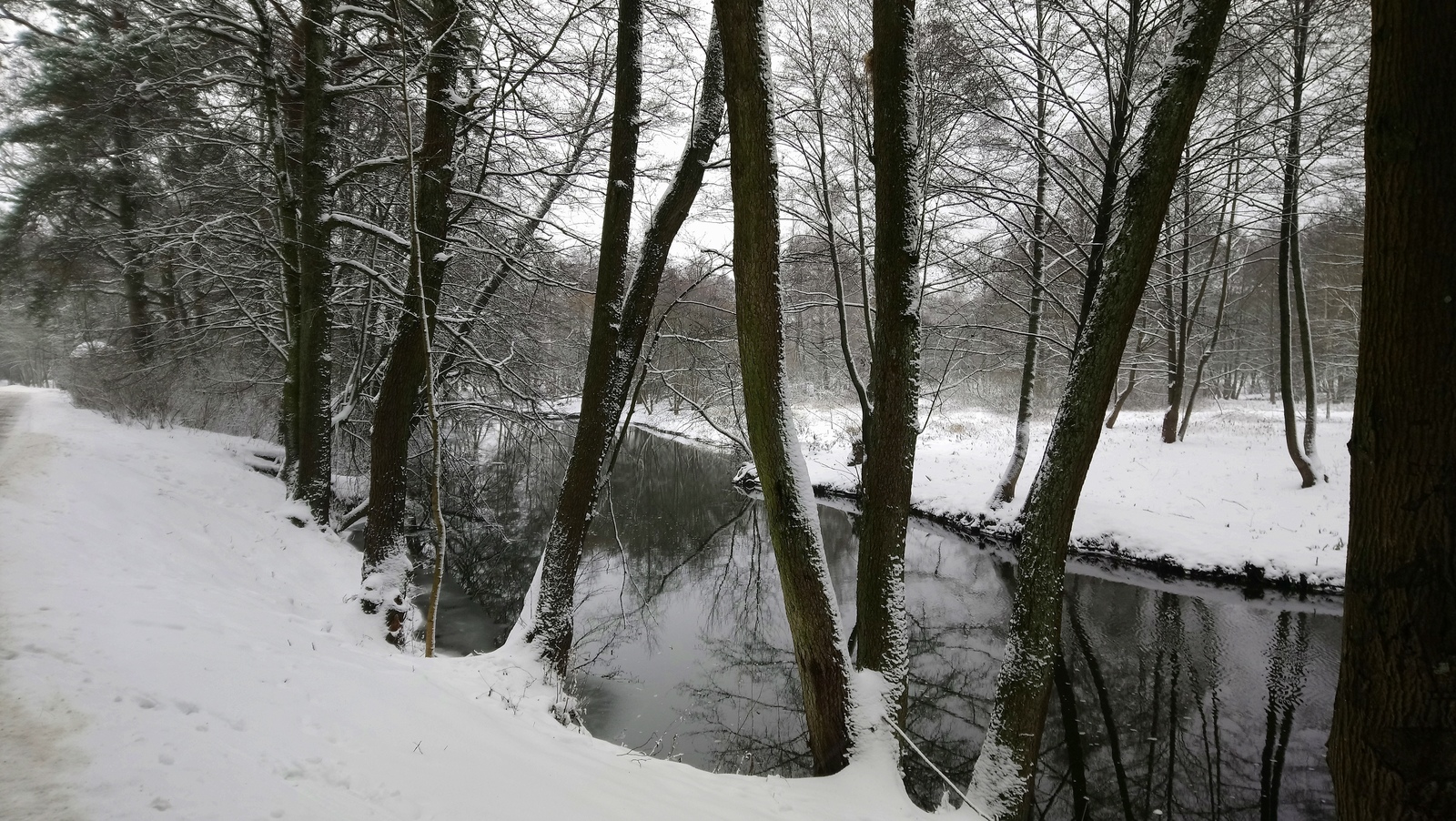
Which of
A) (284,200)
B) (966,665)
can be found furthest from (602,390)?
(284,200)

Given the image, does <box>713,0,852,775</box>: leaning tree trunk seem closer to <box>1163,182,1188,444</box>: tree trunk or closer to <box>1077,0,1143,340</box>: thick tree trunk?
<box>1077,0,1143,340</box>: thick tree trunk

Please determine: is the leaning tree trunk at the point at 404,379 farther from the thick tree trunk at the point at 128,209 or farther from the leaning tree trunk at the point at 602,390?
the thick tree trunk at the point at 128,209

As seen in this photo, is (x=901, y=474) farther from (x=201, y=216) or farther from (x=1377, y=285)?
(x=201, y=216)

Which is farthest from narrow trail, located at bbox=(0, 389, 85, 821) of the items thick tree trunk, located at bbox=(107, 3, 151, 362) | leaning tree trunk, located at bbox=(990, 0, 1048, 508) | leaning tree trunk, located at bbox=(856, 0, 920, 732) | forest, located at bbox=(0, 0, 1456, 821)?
leaning tree trunk, located at bbox=(990, 0, 1048, 508)

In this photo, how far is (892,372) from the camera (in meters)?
3.88

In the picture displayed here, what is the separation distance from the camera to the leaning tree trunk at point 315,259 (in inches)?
274

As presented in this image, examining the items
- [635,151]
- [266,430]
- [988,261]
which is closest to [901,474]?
[635,151]

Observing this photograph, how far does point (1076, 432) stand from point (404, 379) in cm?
576

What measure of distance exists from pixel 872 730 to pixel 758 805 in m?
0.85

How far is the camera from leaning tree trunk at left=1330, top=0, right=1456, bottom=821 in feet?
5.79

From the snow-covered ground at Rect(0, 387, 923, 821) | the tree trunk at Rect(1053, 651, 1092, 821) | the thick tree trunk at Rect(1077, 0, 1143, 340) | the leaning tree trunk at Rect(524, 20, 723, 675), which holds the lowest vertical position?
the tree trunk at Rect(1053, 651, 1092, 821)

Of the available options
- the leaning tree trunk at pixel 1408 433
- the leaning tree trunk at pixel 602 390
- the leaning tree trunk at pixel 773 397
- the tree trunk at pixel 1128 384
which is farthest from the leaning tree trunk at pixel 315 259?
the tree trunk at pixel 1128 384

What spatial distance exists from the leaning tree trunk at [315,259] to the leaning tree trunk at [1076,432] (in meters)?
7.27

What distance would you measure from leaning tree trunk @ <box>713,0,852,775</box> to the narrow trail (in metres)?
3.07
